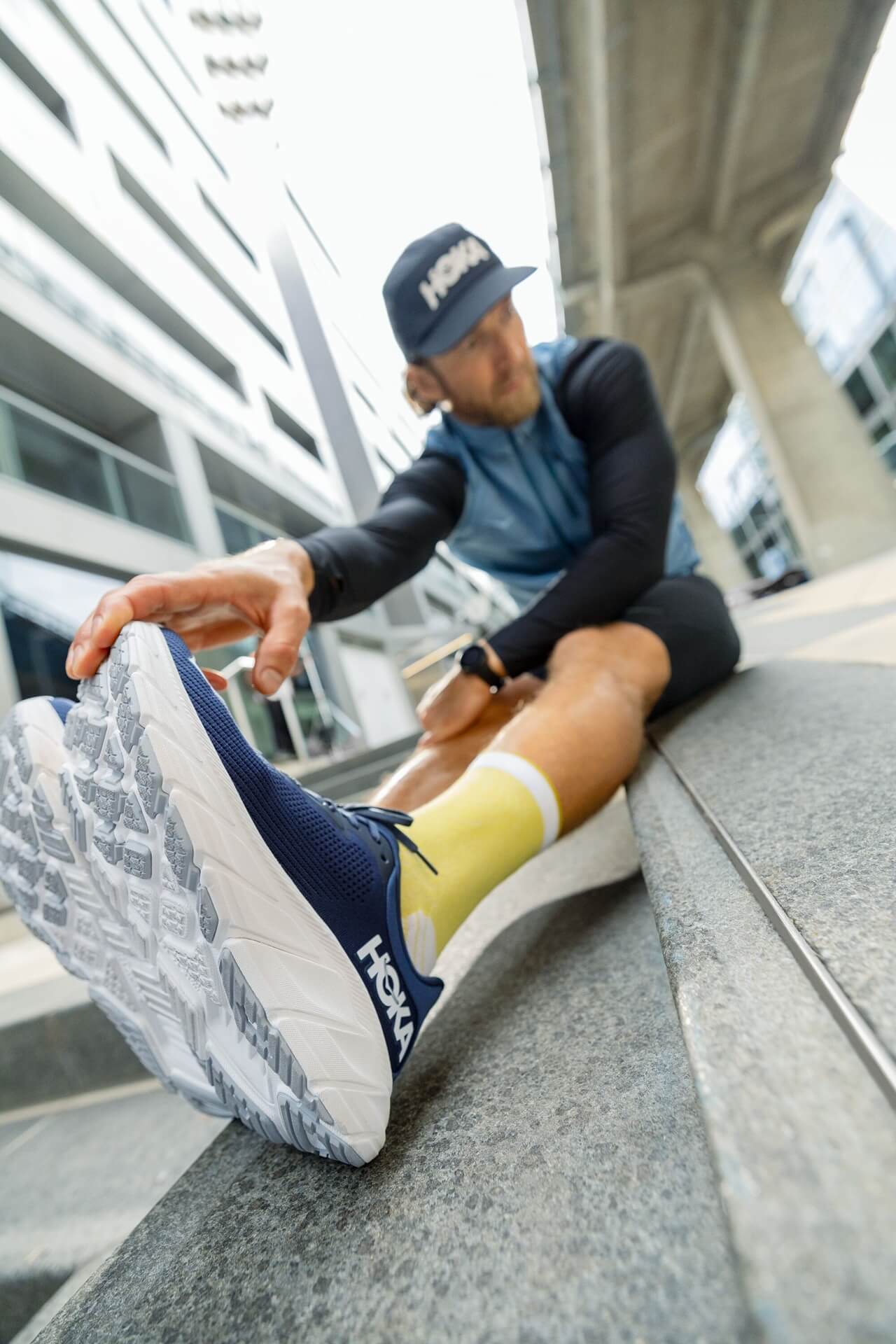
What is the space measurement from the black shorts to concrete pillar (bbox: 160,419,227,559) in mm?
5226

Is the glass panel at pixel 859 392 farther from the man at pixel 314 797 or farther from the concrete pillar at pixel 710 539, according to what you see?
the man at pixel 314 797

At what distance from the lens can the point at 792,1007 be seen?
0.27m

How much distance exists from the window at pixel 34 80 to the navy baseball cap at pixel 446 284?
6.35 feet

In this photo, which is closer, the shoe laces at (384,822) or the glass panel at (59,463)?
the shoe laces at (384,822)

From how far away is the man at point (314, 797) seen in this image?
348 millimetres

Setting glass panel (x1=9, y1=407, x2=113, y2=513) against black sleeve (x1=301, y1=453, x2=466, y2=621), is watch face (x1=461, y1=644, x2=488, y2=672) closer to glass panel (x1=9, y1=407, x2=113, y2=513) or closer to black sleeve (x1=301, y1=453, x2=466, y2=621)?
black sleeve (x1=301, y1=453, x2=466, y2=621)

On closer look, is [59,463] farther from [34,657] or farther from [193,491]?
[193,491]

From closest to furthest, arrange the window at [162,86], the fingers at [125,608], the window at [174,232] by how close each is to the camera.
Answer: the fingers at [125,608] < the window at [162,86] < the window at [174,232]

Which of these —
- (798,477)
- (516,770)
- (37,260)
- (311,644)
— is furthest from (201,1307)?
(798,477)

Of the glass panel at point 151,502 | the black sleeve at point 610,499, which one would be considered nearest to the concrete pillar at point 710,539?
the glass panel at point 151,502

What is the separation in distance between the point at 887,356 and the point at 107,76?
812 cm

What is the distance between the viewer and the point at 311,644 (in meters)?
6.89

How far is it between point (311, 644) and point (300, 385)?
17.5 feet

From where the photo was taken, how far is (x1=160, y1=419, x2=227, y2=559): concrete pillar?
5.73 metres
